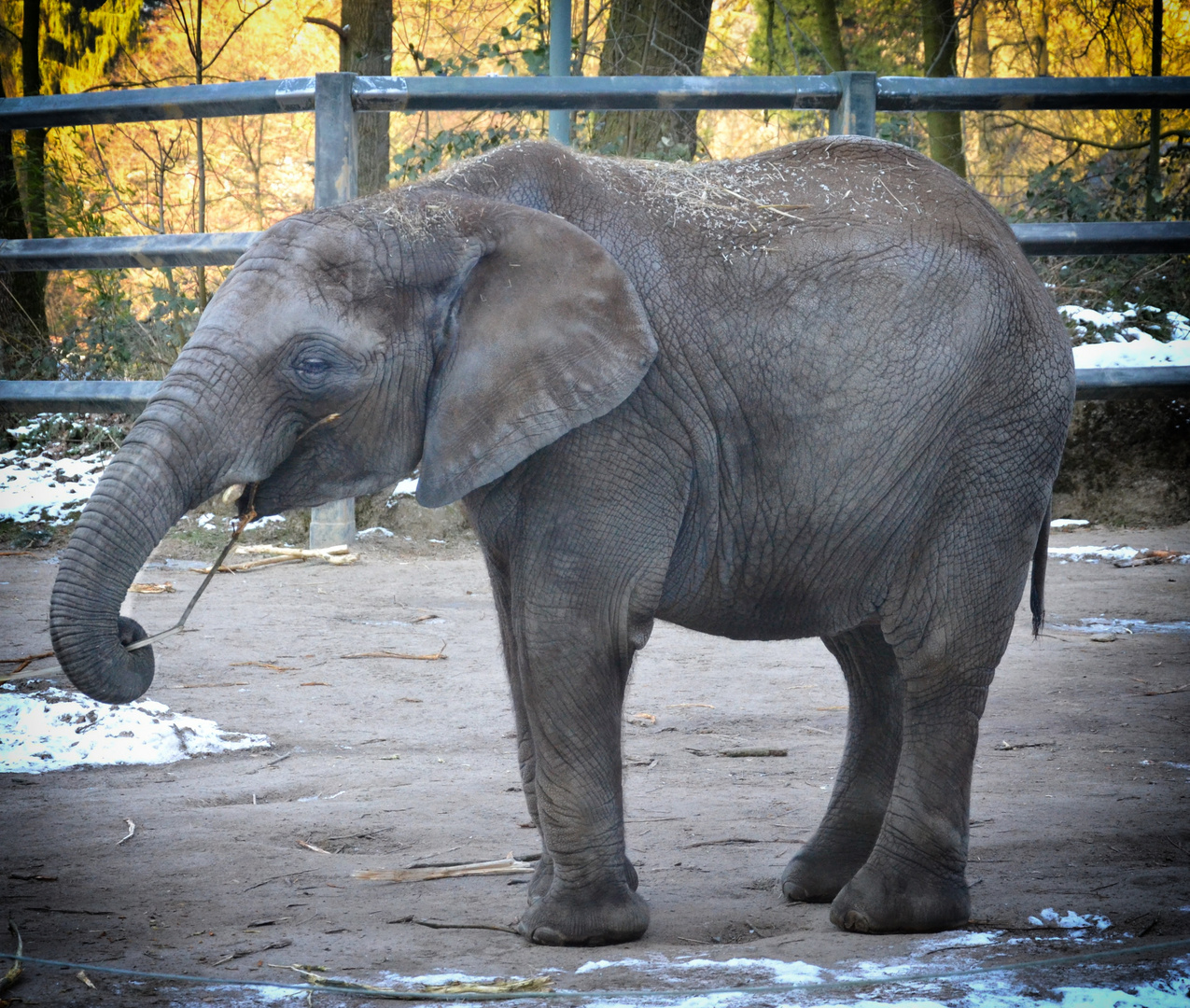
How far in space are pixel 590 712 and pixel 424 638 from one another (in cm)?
368

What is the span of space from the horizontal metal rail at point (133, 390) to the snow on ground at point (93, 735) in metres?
2.36

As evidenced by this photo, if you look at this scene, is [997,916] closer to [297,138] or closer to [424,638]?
[424,638]

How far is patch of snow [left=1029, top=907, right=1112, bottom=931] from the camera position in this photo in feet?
10.4

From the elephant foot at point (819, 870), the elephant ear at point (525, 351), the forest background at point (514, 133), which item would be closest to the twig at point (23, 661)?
the elephant ear at point (525, 351)

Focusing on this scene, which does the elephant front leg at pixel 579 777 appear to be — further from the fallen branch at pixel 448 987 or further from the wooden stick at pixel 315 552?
the wooden stick at pixel 315 552

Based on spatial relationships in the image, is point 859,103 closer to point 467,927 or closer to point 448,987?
point 467,927

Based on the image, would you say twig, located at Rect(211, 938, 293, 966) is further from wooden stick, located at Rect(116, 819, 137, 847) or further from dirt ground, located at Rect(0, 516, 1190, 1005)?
wooden stick, located at Rect(116, 819, 137, 847)

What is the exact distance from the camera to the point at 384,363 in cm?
316

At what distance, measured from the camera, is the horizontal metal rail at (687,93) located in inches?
295

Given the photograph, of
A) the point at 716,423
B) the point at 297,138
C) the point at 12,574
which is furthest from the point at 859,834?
the point at 297,138

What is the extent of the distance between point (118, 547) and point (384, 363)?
74 cm

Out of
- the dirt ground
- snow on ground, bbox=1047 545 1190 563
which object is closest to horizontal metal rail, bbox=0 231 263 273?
the dirt ground

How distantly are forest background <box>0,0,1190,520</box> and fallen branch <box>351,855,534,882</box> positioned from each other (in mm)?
6712

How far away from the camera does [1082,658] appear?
6316mm
